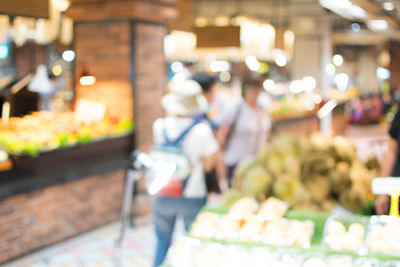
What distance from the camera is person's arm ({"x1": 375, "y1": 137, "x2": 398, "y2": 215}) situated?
4199mm

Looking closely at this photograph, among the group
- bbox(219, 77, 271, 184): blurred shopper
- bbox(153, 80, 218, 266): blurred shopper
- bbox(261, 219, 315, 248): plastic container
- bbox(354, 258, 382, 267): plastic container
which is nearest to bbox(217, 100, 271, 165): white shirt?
bbox(219, 77, 271, 184): blurred shopper

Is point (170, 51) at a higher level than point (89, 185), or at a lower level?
higher

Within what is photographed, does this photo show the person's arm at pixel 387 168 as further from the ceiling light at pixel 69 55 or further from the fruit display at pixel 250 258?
the ceiling light at pixel 69 55

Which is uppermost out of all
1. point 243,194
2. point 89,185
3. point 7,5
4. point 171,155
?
point 7,5

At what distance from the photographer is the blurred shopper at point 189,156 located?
170 inches

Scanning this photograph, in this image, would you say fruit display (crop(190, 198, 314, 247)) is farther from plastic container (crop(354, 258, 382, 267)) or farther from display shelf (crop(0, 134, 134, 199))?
display shelf (crop(0, 134, 134, 199))

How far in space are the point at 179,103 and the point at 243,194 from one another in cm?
87

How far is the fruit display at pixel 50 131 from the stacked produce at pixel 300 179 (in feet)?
8.27

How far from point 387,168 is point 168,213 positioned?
176 cm

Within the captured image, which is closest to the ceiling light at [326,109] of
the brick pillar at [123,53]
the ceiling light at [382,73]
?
the brick pillar at [123,53]

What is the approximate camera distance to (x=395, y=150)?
4.37 metres

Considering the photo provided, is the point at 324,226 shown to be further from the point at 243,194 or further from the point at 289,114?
the point at 289,114

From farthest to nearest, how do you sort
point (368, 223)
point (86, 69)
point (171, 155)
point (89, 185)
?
point (86, 69) → point (89, 185) → point (171, 155) → point (368, 223)

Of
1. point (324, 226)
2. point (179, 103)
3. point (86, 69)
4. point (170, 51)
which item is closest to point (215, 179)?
point (179, 103)
